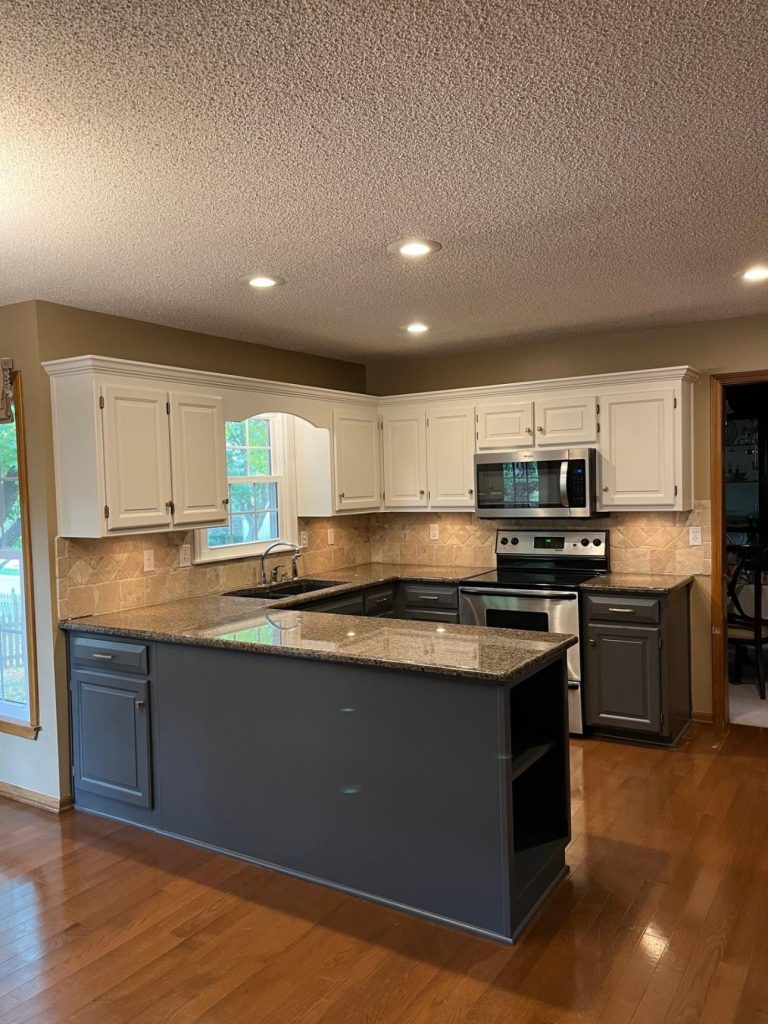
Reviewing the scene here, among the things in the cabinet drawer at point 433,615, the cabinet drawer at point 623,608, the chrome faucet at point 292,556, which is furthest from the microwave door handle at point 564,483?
the chrome faucet at point 292,556

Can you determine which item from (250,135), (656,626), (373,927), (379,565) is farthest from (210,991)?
(379,565)

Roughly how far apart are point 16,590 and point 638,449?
3508 mm

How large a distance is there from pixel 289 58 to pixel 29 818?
3.45 metres

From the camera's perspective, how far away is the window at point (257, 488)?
4871 millimetres

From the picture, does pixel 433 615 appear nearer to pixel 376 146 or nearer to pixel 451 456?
pixel 451 456

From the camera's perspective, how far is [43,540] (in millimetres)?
3674

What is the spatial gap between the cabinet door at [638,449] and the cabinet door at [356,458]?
5.34 ft

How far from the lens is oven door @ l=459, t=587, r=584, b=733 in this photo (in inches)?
177

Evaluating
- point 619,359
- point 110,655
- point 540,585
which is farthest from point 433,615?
point 110,655

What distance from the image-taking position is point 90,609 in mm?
3840

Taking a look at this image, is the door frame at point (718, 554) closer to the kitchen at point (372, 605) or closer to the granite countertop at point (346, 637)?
the kitchen at point (372, 605)

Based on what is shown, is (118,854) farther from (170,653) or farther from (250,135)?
(250,135)

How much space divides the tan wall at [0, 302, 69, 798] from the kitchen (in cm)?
2

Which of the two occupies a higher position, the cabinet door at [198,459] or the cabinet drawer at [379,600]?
the cabinet door at [198,459]
